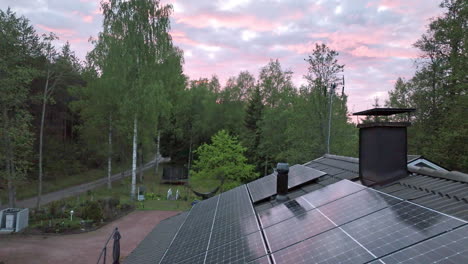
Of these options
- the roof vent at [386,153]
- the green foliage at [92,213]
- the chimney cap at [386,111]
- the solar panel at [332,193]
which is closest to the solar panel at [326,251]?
the solar panel at [332,193]

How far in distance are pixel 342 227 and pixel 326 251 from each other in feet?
2.66

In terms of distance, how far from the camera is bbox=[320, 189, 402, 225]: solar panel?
16.8ft

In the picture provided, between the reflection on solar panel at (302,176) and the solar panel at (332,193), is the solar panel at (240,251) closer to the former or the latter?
the solar panel at (332,193)

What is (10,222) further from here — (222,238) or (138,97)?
(222,238)

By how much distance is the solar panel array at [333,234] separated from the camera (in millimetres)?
3510

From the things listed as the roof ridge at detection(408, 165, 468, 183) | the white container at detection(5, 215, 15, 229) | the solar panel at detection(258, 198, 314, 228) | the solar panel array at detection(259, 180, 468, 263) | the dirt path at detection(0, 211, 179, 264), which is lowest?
the dirt path at detection(0, 211, 179, 264)

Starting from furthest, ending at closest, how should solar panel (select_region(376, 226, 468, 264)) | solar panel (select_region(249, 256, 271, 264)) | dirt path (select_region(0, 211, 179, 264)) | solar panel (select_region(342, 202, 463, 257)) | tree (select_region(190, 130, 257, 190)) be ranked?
tree (select_region(190, 130, 257, 190)) < dirt path (select_region(0, 211, 179, 264)) < solar panel (select_region(249, 256, 271, 264)) < solar panel (select_region(342, 202, 463, 257)) < solar panel (select_region(376, 226, 468, 264))

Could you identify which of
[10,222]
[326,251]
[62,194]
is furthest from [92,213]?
[326,251]

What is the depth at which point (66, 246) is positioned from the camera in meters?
15.5

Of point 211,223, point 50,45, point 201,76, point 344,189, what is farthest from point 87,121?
point 201,76

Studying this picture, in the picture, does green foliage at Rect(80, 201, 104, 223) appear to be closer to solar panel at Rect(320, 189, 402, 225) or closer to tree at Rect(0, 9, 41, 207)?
tree at Rect(0, 9, 41, 207)

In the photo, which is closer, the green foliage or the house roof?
the house roof

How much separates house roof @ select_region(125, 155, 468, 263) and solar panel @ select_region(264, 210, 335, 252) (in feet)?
0.06

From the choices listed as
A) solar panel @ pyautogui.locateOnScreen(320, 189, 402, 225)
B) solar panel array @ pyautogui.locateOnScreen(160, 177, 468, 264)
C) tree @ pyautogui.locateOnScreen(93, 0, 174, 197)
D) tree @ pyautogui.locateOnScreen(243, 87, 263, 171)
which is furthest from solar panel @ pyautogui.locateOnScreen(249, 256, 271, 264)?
tree @ pyautogui.locateOnScreen(243, 87, 263, 171)
